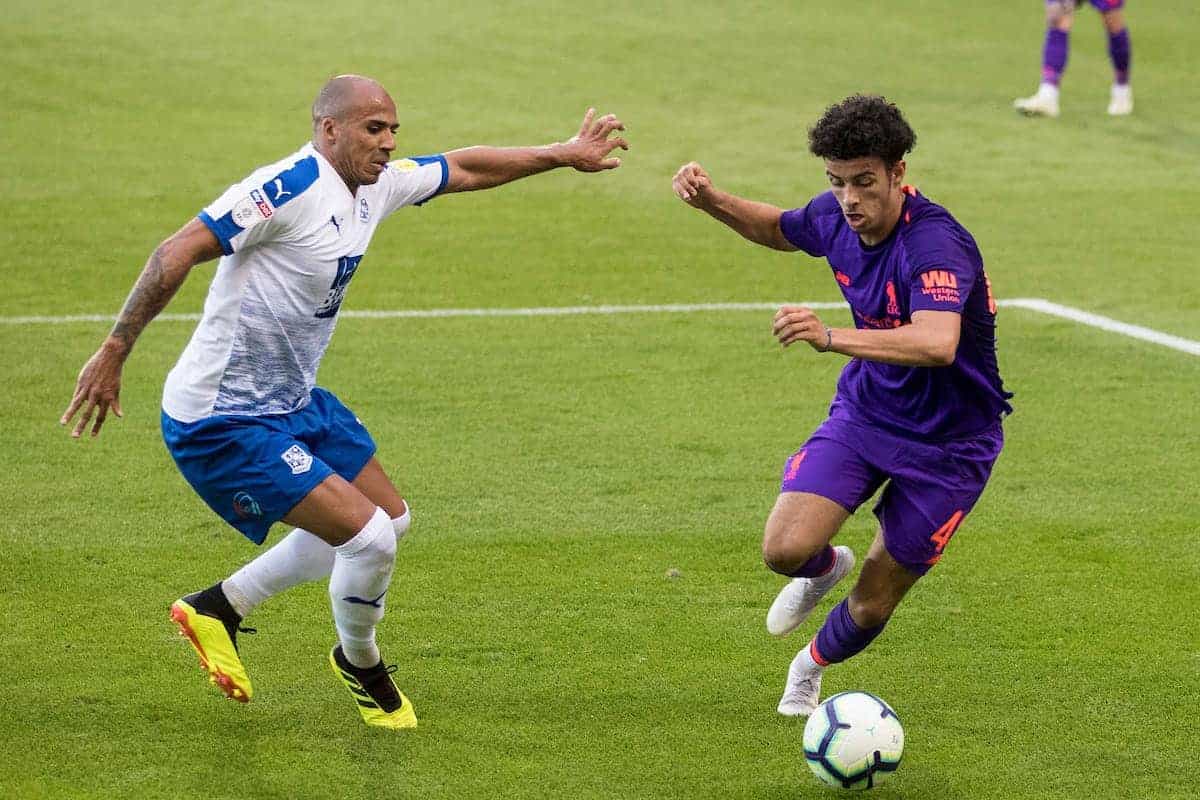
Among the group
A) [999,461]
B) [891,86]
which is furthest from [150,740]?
[891,86]

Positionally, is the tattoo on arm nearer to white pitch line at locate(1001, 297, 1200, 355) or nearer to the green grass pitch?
the green grass pitch

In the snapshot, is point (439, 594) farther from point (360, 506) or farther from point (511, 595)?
point (360, 506)

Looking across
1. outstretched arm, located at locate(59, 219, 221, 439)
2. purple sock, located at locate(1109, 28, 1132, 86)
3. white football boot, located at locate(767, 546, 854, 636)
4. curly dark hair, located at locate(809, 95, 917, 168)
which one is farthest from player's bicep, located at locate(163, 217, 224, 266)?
purple sock, located at locate(1109, 28, 1132, 86)

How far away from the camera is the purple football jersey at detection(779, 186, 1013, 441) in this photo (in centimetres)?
622

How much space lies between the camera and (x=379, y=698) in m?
6.58

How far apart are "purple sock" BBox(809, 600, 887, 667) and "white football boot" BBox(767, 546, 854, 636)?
0.23 metres

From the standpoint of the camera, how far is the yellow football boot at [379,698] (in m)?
6.58

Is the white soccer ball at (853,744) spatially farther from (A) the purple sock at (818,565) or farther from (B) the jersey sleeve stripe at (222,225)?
(B) the jersey sleeve stripe at (222,225)

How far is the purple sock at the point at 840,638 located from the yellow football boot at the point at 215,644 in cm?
217

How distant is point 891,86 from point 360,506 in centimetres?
1501

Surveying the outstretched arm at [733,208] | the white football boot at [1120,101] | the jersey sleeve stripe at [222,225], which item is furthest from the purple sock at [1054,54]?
the jersey sleeve stripe at [222,225]

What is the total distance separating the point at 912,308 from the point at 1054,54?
1350cm

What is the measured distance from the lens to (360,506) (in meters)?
6.34

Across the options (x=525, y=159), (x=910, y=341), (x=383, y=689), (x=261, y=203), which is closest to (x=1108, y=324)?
(x=525, y=159)
